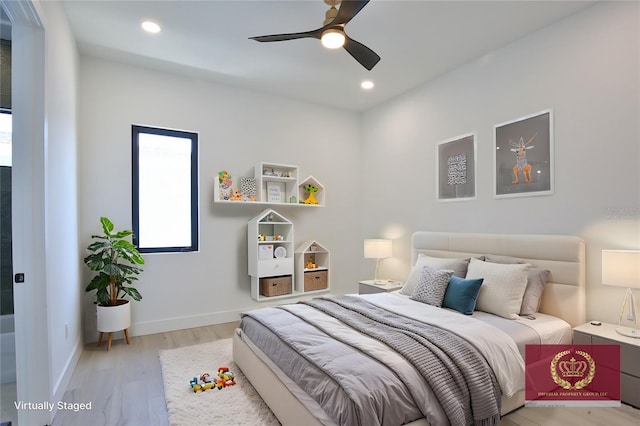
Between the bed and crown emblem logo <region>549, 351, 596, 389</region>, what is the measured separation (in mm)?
162

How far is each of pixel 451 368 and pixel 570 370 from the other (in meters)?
1.39

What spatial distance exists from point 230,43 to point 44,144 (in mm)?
1942

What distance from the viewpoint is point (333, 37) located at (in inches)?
97.7

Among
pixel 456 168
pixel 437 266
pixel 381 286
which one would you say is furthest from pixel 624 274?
pixel 381 286

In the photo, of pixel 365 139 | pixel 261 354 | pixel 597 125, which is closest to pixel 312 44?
pixel 365 139

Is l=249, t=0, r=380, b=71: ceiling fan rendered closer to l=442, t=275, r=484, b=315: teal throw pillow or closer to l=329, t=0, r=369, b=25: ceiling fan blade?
l=329, t=0, r=369, b=25: ceiling fan blade

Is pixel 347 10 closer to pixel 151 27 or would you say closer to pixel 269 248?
pixel 151 27

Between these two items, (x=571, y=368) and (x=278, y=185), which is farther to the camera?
(x=278, y=185)

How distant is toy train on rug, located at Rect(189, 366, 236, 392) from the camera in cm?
264

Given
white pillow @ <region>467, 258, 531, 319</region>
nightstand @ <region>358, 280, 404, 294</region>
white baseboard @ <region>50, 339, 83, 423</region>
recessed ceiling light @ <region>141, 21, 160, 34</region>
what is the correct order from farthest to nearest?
1. nightstand @ <region>358, 280, 404, 294</region>
2. recessed ceiling light @ <region>141, 21, 160, 34</region>
3. white pillow @ <region>467, 258, 531, 319</region>
4. white baseboard @ <region>50, 339, 83, 423</region>

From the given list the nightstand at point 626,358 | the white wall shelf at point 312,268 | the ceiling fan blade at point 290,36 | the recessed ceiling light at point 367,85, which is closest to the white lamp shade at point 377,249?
the white wall shelf at point 312,268

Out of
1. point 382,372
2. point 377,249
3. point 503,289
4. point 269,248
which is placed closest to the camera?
point 382,372

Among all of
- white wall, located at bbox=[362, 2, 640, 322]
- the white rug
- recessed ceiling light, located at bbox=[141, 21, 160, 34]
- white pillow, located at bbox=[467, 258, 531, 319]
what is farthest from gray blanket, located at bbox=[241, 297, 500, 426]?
recessed ceiling light, located at bbox=[141, 21, 160, 34]

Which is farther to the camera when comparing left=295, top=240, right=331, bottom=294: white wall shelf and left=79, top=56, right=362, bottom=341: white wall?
left=295, top=240, right=331, bottom=294: white wall shelf
